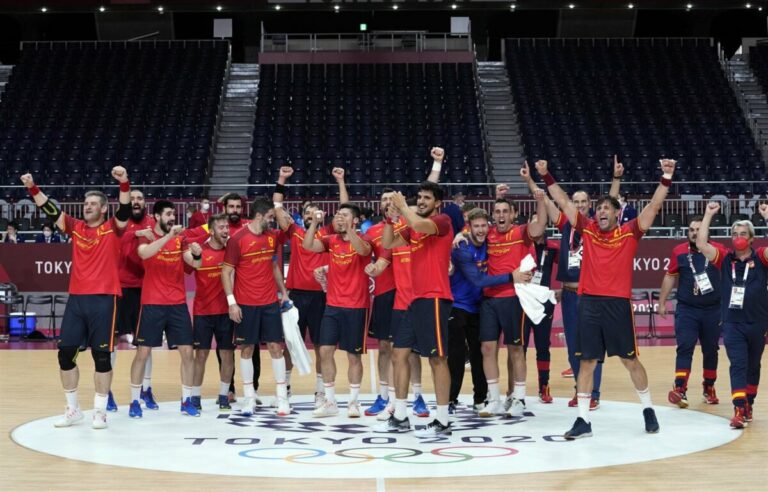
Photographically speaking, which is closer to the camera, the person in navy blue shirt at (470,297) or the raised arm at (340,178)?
the person in navy blue shirt at (470,297)

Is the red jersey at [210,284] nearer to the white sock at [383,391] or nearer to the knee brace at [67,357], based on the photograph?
the knee brace at [67,357]

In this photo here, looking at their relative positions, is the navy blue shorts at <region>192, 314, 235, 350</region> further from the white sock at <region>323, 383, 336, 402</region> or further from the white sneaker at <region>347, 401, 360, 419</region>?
the white sneaker at <region>347, 401, 360, 419</region>

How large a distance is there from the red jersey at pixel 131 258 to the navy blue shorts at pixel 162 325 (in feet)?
1.71

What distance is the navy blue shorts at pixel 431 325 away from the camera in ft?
29.2

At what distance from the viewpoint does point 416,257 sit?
9039 millimetres

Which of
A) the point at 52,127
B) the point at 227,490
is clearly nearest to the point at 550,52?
the point at 52,127

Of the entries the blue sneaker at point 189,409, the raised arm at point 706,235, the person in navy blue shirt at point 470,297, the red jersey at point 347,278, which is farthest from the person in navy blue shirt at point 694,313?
the blue sneaker at point 189,409

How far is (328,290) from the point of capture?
10.4 metres

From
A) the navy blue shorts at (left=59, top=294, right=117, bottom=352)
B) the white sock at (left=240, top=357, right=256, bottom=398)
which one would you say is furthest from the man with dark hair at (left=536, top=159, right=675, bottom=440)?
the navy blue shorts at (left=59, top=294, right=117, bottom=352)

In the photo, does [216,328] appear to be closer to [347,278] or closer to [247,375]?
[247,375]

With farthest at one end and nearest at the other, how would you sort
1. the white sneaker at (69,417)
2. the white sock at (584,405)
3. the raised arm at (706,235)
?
the white sneaker at (69,417), the raised arm at (706,235), the white sock at (584,405)

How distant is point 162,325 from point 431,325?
115 inches

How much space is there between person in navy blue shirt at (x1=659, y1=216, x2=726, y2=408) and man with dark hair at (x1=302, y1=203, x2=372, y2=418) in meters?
3.25

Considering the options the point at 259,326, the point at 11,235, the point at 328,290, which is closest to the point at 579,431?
the point at 328,290
